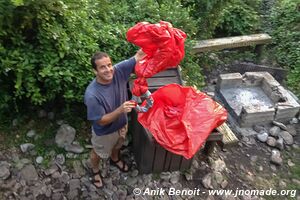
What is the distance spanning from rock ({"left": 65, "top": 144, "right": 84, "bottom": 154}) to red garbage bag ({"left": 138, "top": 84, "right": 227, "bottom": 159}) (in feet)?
3.82

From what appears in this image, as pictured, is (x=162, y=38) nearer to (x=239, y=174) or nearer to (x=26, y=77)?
(x=26, y=77)

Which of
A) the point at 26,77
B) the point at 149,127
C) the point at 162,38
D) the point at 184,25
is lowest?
the point at 149,127

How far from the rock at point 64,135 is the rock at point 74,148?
0.05m

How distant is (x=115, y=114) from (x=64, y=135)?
1.54 m

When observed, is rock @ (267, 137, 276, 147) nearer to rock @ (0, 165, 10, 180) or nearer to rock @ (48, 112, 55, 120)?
rock @ (48, 112, 55, 120)

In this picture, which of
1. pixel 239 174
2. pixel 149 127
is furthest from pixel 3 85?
pixel 239 174

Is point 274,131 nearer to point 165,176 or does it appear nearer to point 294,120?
point 294,120

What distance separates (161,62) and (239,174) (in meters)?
2.56

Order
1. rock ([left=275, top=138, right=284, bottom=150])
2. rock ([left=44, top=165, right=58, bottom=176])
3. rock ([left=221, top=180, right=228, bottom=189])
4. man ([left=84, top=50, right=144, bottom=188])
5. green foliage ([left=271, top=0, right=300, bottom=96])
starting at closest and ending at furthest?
1. man ([left=84, top=50, right=144, bottom=188])
2. rock ([left=44, top=165, right=58, bottom=176])
3. rock ([left=221, top=180, right=228, bottom=189])
4. rock ([left=275, top=138, right=284, bottom=150])
5. green foliage ([left=271, top=0, right=300, bottom=96])

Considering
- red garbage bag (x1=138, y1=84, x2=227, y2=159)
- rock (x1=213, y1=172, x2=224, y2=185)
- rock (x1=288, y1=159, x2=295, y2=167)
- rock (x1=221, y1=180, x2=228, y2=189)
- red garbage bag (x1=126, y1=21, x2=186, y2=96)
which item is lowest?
rock (x1=288, y1=159, x2=295, y2=167)

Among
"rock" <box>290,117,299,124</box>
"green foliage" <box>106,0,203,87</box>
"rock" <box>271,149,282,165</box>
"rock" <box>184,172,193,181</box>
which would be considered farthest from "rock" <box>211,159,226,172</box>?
"rock" <box>290,117,299,124</box>

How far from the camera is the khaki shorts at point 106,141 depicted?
3854 millimetres

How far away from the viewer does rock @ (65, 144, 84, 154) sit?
455 cm

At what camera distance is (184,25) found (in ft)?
18.5
